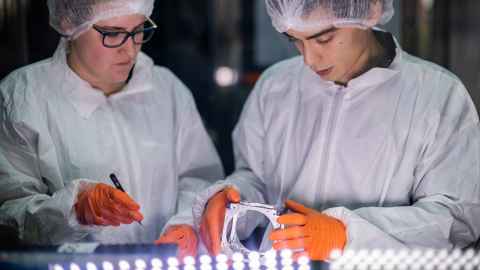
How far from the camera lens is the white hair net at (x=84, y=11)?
1.47 m

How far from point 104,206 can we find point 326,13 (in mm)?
755

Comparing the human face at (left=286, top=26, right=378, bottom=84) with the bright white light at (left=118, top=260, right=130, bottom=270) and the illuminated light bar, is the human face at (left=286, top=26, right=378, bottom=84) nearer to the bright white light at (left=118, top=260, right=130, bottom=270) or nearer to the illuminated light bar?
the illuminated light bar

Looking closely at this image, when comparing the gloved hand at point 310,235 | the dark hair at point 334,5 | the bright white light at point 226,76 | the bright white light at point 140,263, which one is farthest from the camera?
the bright white light at point 226,76

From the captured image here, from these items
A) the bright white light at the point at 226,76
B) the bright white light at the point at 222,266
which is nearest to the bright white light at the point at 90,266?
the bright white light at the point at 222,266

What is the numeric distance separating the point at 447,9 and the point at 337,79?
77 centimetres

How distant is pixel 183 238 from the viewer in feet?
4.85

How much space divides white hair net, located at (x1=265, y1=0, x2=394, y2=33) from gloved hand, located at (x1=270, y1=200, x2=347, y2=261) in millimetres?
496

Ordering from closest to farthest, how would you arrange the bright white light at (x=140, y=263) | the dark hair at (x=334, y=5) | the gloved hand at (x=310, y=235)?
1. the bright white light at (x=140, y=263)
2. the gloved hand at (x=310, y=235)
3. the dark hair at (x=334, y=5)

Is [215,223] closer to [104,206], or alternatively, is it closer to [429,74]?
[104,206]

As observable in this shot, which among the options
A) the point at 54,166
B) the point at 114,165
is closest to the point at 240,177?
the point at 114,165

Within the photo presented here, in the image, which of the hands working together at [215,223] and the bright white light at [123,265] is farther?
the hands working together at [215,223]

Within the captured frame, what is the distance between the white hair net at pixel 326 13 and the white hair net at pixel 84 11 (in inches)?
14.7

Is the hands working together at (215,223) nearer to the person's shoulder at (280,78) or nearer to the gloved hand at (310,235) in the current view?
the gloved hand at (310,235)

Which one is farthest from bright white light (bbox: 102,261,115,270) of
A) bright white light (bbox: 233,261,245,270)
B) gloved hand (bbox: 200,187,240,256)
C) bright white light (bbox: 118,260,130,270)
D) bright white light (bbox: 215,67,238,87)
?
bright white light (bbox: 215,67,238,87)
